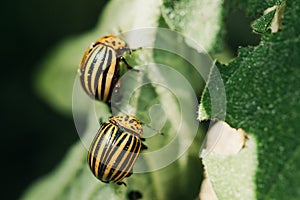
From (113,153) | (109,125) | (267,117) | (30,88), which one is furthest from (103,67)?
(267,117)

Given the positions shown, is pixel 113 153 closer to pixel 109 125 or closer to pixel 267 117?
pixel 109 125

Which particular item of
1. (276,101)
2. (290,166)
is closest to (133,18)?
(276,101)

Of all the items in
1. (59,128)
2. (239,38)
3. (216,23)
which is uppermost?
(216,23)

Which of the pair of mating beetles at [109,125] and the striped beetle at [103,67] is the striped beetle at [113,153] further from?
the striped beetle at [103,67]

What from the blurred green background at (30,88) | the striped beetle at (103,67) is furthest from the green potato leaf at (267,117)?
the blurred green background at (30,88)

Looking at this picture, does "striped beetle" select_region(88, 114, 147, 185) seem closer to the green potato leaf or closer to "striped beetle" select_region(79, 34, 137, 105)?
"striped beetle" select_region(79, 34, 137, 105)

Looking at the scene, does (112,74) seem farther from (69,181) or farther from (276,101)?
(276,101)
